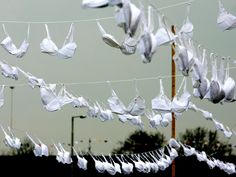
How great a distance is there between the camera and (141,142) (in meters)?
44.1

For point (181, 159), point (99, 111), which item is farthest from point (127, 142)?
point (99, 111)

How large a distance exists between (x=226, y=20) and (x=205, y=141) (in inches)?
1300

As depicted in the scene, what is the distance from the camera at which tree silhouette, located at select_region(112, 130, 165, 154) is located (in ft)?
140

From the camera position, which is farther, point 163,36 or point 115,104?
point 115,104

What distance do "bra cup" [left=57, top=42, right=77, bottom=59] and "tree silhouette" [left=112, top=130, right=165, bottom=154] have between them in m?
34.2

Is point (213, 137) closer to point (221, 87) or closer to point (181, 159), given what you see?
point (181, 159)

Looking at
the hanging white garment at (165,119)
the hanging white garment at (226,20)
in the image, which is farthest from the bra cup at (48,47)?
the hanging white garment at (165,119)

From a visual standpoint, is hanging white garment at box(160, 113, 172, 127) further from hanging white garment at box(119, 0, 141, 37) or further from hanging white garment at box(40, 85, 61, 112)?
hanging white garment at box(119, 0, 141, 37)

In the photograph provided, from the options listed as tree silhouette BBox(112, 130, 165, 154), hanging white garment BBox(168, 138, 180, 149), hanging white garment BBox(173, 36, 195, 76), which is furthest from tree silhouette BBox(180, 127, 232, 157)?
hanging white garment BBox(173, 36, 195, 76)

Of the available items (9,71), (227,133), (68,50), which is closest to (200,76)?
(68,50)

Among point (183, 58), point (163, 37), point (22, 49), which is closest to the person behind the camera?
point (163, 37)

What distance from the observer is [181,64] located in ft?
20.7

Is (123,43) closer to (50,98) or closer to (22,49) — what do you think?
(22,49)

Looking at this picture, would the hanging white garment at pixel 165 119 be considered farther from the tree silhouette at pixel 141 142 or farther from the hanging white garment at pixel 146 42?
the tree silhouette at pixel 141 142
